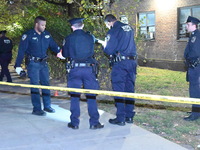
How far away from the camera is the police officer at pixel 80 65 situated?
6156 millimetres

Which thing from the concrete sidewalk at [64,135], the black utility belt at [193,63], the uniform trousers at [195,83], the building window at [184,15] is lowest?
the concrete sidewalk at [64,135]

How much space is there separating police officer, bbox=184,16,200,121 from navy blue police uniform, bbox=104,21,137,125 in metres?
1.24

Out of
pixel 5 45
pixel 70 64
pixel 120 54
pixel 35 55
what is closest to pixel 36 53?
pixel 35 55

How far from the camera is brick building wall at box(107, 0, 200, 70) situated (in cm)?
1753

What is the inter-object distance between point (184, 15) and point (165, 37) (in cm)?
173

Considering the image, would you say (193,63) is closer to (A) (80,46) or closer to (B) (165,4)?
(A) (80,46)

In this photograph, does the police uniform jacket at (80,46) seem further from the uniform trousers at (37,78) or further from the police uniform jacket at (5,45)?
the police uniform jacket at (5,45)

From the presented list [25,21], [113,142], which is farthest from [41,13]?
[113,142]

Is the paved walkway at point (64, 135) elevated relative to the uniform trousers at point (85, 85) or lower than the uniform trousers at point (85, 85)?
lower

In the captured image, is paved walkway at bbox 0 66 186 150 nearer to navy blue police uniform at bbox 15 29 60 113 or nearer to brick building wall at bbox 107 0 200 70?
navy blue police uniform at bbox 15 29 60 113

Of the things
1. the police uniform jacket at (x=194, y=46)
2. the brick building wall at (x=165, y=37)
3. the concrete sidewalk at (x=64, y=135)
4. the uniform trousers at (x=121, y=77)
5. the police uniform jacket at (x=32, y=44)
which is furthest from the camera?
the brick building wall at (x=165, y=37)

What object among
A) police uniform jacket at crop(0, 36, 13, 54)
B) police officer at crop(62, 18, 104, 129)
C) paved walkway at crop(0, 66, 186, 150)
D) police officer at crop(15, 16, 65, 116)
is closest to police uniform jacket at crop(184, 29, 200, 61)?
paved walkway at crop(0, 66, 186, 150)

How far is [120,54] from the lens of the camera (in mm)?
6422

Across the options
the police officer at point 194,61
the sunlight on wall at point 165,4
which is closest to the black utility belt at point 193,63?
the police officer at point 194,61
